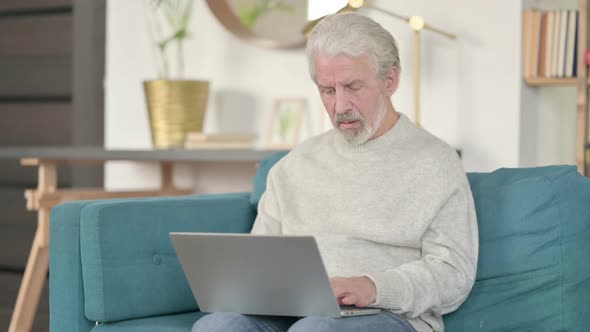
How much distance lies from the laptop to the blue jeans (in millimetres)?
18

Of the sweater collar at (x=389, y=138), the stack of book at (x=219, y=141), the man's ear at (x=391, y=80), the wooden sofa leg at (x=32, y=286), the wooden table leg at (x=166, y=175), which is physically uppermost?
the man's ear at (x=391, y=80)

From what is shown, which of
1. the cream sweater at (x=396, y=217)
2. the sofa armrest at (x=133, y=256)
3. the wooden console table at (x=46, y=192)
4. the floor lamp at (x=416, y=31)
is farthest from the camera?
the wooden console table at (x=46, y=192)

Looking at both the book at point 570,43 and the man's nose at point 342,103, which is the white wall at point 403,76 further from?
the man's nose at point 342,103

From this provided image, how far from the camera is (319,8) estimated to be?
337 centimetres

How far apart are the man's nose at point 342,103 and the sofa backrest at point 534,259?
39 centimetres

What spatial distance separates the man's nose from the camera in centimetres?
215

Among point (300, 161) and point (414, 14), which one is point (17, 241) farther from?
point (300, 161)

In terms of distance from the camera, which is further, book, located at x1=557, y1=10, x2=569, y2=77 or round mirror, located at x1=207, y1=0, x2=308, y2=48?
round mirror, located at x1=207, y1=0, x2=308, y2=48

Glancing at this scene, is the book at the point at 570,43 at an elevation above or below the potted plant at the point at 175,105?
above

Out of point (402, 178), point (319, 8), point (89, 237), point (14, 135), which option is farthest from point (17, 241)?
point (402, 178)

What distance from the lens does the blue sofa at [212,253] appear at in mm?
2189

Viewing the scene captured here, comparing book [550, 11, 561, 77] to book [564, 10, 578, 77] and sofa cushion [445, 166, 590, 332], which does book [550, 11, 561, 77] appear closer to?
book [564, 10, 578, 77]

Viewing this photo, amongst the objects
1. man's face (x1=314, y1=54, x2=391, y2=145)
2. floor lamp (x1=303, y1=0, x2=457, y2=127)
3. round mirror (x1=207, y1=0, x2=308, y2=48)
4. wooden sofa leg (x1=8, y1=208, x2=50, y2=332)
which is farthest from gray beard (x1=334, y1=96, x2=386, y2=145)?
wooden sofa leg (x1=8, y1=208, x2=50, y2=332)

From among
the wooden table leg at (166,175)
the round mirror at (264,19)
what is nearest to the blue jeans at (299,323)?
the round mirror at (264,19)
